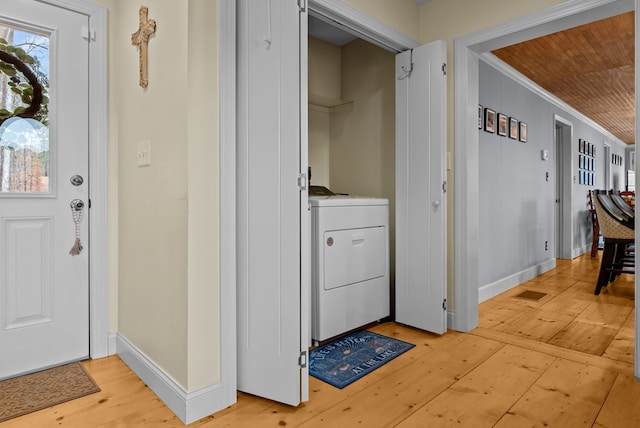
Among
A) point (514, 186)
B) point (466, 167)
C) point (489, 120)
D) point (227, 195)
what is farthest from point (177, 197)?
point (514, 186)

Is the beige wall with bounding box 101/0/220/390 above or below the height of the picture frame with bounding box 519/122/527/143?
below

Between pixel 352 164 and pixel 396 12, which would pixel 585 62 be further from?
pixel 352 164

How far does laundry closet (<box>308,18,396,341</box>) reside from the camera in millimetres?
2459

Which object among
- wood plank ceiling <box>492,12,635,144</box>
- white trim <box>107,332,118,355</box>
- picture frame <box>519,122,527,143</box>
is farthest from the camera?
picture frame <box>519,122,527,143</box>

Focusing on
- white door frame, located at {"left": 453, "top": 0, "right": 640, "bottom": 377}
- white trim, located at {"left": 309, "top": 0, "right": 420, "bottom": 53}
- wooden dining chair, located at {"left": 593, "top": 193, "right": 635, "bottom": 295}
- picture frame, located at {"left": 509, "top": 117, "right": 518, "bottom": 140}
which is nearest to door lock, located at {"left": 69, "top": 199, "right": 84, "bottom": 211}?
white trim, located at {"left": 309, "top": 0, "right": 420, "bottom": 53}

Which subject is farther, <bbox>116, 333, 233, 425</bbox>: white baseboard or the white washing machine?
the white washing machine

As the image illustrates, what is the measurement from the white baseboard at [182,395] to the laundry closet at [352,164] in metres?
0.84

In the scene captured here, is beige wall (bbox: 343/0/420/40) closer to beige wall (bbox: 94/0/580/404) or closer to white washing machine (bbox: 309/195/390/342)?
beige wall (bbox: 94/0/580/404)

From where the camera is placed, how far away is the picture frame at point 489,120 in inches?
140

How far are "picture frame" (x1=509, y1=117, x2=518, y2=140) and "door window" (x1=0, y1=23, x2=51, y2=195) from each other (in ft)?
13.3

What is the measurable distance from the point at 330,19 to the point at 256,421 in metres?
2.22

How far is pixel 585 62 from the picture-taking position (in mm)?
3906

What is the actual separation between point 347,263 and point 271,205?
3.25 ft

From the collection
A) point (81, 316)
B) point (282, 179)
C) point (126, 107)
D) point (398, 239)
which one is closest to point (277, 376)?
point (282, 179)
